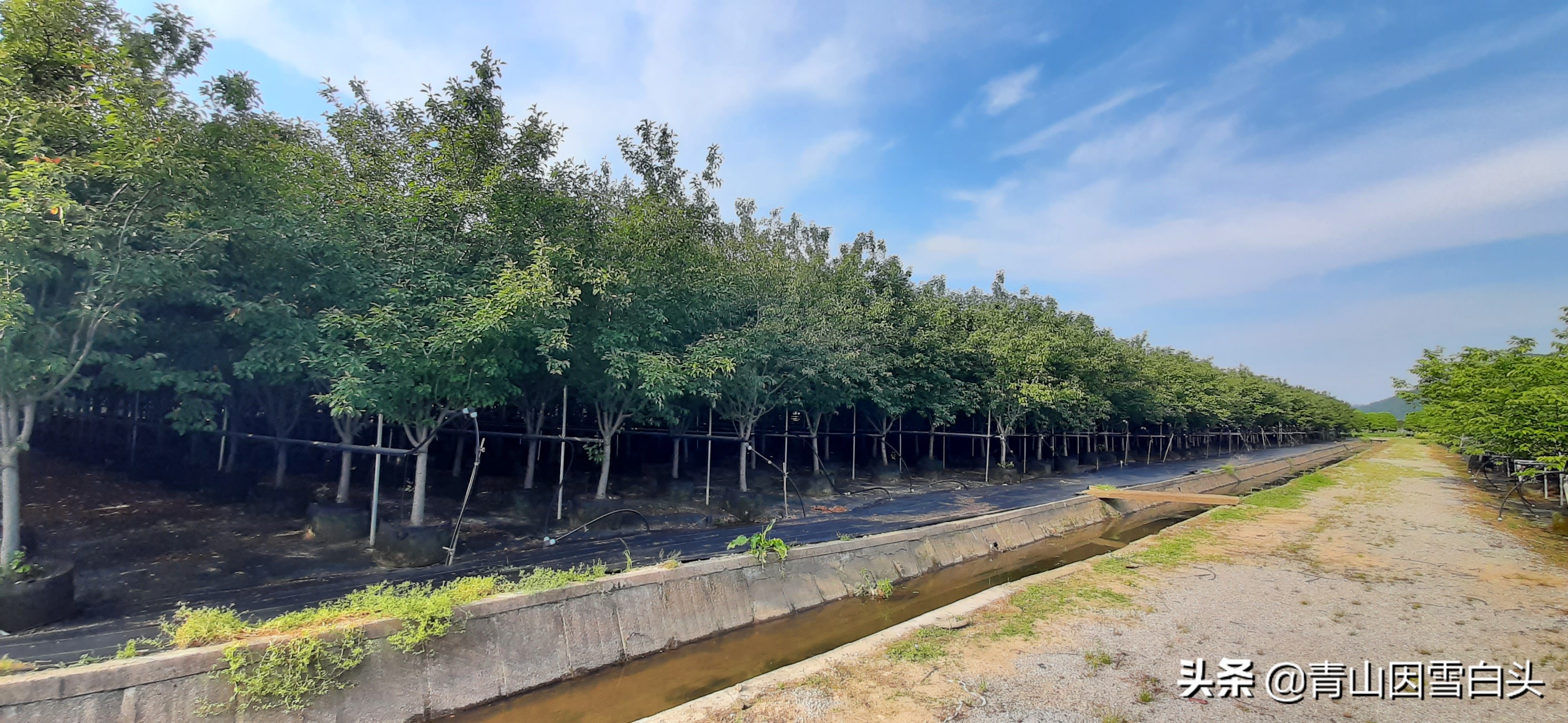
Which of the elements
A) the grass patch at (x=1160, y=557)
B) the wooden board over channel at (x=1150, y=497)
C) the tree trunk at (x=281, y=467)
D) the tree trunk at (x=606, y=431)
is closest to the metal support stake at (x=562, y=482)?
the tree trunk at (x=606, y=431)

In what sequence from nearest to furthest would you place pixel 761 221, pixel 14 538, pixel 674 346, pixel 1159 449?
pixel 14 538 < pixel 674 346 < pixel 761 221 < pixel 1159 449

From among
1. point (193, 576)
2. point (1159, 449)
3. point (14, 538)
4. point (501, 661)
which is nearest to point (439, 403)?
point (193, 576)

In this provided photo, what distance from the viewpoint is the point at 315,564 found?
1028 centimetres

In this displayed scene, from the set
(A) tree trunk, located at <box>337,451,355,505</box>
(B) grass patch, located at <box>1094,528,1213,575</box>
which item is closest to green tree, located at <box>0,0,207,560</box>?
(A) tree trunk, located at <box>337,451,355,505</box>

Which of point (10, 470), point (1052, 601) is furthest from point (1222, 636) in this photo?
point (10, 470)

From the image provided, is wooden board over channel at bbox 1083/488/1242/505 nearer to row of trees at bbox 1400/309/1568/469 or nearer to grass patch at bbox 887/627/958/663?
row of trees at bbox 1400/309/1568/469

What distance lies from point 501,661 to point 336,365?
18.9ft

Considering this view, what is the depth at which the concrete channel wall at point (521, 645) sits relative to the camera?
15.9 ft

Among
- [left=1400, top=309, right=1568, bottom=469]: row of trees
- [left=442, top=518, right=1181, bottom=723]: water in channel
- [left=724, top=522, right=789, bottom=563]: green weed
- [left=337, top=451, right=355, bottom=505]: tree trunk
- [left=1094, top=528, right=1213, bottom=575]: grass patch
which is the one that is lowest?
[left=442, top=518, right=1181, bottom=723]: water in channel

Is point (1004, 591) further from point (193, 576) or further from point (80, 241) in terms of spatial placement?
point (80, 241)

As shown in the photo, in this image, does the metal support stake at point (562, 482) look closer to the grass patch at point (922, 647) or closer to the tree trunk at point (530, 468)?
the tree trunk at point (530, 468)

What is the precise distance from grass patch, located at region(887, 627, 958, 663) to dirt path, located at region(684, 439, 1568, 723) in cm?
3

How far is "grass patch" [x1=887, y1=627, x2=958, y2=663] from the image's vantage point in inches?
302

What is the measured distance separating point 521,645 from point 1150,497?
20.3 metres
